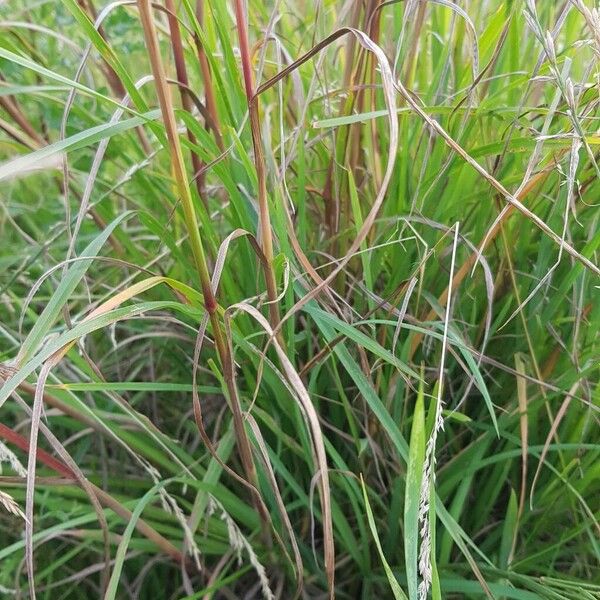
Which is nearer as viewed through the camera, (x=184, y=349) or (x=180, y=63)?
(x=180, y=63)

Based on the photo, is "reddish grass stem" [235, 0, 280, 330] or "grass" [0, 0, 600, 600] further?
"grass" [0, 0, 600, 600]

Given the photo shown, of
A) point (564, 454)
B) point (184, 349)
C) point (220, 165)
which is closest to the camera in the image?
point (220, 165)

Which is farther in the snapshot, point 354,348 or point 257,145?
point 354,348

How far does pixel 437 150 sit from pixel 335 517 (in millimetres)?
374

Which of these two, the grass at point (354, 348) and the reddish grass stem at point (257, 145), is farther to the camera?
the grass at point (354, 348)

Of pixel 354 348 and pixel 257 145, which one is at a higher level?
pixel 257 145

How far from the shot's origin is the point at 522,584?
0.67 m

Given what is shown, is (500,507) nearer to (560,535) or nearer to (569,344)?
(560,535)

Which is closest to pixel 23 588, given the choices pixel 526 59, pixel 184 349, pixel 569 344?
pixel 184 349

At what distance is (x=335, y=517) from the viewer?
0.71 metres

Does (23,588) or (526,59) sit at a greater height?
(526,59)

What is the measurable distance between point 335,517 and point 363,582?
0.10m

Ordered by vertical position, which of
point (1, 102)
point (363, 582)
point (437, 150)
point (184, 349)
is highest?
point (1, 102)

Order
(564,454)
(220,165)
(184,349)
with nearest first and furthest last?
(220,165), (564,454), (184,349)
